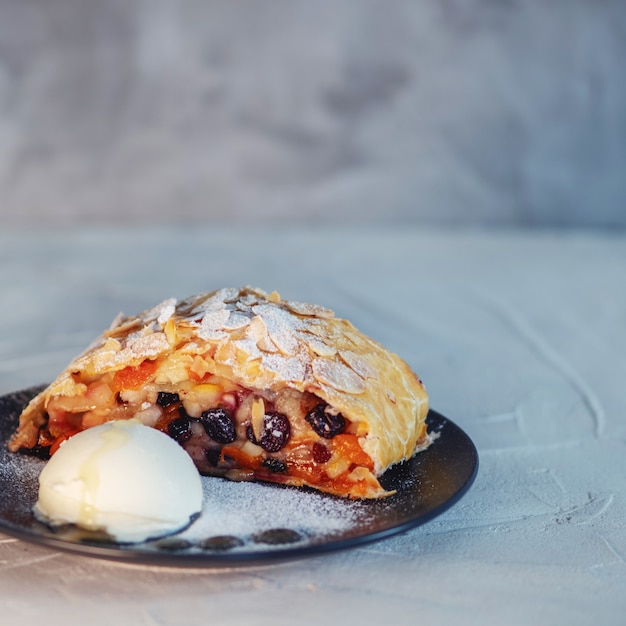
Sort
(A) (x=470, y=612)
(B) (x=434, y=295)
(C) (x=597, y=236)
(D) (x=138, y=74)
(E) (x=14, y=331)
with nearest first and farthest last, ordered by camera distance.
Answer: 1. (A) (x=470, y=612)
2. (E) (x=14, y=331)
3. (B) (x=434, y=295)
4. (D) (x=138, y=74)
5. (C) (x=597, y=236)

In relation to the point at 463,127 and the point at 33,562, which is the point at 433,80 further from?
the point at 33,562

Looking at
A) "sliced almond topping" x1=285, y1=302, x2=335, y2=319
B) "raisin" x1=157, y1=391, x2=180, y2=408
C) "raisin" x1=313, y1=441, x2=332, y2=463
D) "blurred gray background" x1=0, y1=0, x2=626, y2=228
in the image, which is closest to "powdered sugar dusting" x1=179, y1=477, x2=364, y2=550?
"raisin" x1=313, y1=441, x2=332, y2=463

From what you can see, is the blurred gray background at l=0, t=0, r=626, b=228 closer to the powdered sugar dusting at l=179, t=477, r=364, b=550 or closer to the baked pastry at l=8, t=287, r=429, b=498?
the baked pastry at l=8, t=287, r=429, b=498

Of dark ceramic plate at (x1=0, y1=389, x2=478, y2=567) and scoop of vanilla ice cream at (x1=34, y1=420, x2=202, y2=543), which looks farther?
scoop of vanilla ice cream at (x1=34, y1=420, x2=202, y2=543)

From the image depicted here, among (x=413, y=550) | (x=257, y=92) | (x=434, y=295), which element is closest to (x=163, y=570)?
(x=413, y=550)

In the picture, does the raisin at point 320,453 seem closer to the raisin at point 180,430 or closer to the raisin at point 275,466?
the raisin at point 275,466

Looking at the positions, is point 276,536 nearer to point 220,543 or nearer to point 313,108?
point 220,543

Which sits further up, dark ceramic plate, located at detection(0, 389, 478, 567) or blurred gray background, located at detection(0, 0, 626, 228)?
blurred gray background, located at detection(0, 0, 626, 228)
